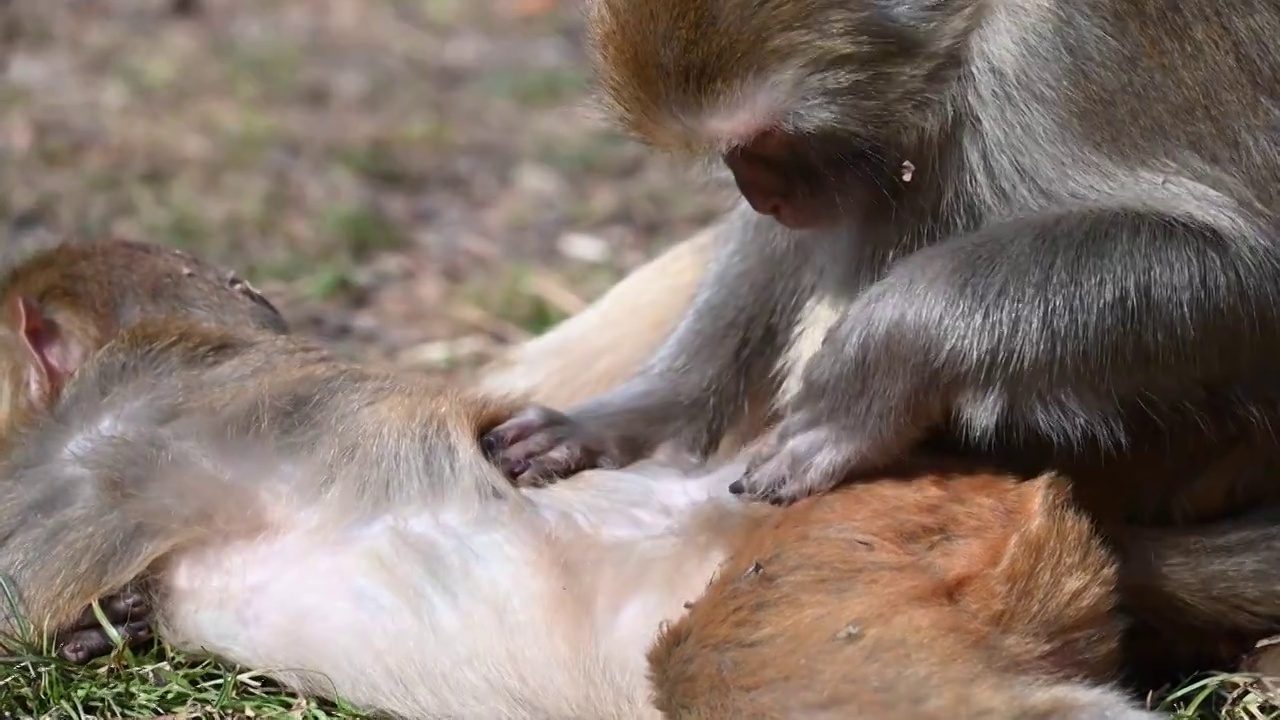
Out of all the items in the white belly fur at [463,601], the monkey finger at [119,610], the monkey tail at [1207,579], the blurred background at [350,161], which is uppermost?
the monkey tail at [1207,579]

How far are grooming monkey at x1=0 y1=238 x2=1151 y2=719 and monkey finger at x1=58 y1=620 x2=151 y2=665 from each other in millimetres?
58

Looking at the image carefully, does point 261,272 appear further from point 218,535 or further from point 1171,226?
point 1171,226

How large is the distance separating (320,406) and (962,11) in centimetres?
191

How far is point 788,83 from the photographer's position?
3.80 meters

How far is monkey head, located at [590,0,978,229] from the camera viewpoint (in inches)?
149

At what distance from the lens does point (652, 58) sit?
152 inches

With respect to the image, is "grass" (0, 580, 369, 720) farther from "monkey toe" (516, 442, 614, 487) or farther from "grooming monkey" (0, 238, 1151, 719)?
"monkey toe" (516, 442, 614, 487)

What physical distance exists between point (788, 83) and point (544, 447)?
121 centimetres

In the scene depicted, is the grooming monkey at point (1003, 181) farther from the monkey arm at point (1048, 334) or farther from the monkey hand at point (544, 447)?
the monkey hand at point (544, 447)

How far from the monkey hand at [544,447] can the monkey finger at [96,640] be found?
3.17ft

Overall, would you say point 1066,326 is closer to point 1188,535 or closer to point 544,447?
point 1188,535

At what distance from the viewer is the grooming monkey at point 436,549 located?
3312 mm

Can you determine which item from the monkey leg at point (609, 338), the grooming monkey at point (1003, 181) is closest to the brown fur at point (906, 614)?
the grooming monkey at point (1003, 181)

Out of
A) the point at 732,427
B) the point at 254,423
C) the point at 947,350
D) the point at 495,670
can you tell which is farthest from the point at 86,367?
the point at 947,350
